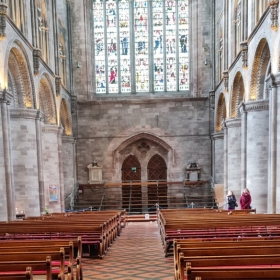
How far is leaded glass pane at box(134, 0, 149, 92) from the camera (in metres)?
22.7

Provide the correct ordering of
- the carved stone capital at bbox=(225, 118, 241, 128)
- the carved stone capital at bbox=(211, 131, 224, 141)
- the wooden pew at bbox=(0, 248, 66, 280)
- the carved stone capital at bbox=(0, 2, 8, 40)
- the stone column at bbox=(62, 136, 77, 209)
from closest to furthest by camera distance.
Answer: the wooden pew at bbox=(0, 248, 66, 280) → the carved stone capital at bbox=(0, 2, 8, 40) → the carved stone capital at bbox=(225, 118, 241, 128) → the carved stone capital at bbox=(211, 131, 224, 141) → the stone column at bbox=(62, 136, 77, 209)

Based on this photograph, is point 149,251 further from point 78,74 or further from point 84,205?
point 78,74

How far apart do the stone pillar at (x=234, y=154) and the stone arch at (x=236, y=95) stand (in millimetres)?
461

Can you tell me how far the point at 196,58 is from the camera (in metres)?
22.2

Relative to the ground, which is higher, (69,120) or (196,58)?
(196,58)

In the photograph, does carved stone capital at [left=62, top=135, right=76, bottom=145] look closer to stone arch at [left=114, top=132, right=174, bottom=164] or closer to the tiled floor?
stone arch at [left=114, top=132, right=174, bottom=164]

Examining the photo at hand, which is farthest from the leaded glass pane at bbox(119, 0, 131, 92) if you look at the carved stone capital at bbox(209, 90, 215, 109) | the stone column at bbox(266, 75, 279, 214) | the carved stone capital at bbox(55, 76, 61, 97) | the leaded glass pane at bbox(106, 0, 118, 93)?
the stone column at bbox(266, 75, 279, 214)

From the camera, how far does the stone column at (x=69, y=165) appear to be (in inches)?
838

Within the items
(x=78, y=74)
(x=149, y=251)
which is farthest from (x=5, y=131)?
(x=78, y=74)

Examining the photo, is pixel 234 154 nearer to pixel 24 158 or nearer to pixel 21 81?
pixel 24 158

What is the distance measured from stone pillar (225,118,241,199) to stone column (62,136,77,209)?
33.5ft

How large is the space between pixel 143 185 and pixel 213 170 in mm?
4881

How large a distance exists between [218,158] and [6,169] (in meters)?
14.5

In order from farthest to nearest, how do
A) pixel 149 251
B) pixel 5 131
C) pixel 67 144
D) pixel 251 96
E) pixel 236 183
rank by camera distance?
pixel 67 144
pixel 236 183
pixel 251 96
pixel 5 131
pixel 149 251
